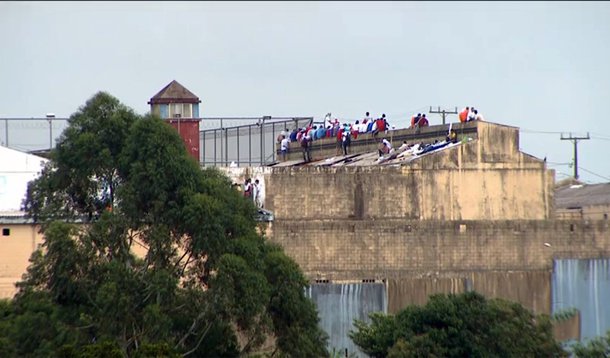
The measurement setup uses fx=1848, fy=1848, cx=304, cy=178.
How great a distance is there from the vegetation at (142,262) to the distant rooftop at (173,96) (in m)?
16.1

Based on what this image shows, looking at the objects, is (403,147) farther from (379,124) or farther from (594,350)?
(594,350)

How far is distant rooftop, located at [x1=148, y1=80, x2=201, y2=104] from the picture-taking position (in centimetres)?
5606

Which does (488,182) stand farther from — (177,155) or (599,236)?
(177,155)

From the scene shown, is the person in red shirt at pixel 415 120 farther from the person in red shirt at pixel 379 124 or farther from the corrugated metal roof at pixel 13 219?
the corrugated metal roof at pixel 13 219

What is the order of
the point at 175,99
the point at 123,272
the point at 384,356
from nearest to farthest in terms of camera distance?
the point at 123,272 < the point at 384,356 < the point at 175,99

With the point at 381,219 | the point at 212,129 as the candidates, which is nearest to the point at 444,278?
the point at 381,219

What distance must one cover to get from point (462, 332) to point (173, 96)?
54.0 ft

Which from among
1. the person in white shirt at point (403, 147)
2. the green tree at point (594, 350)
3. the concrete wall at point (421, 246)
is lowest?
the green tree at point (594, 350)

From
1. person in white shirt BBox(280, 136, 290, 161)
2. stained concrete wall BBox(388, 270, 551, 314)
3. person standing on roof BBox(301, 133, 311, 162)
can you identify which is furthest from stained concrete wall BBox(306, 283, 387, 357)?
person in white shirt BBox(280, 136, 290, 161)

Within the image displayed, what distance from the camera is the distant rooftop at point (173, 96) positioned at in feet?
184

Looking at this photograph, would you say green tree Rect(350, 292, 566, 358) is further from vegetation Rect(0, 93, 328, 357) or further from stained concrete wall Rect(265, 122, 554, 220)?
stained concrete wall Rect(265, 122, 554, 220)

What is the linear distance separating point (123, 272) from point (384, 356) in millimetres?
8498

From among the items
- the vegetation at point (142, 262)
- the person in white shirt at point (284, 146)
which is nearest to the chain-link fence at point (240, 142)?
the person in white shirt at point (284, 146)

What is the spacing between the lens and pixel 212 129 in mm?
59188
